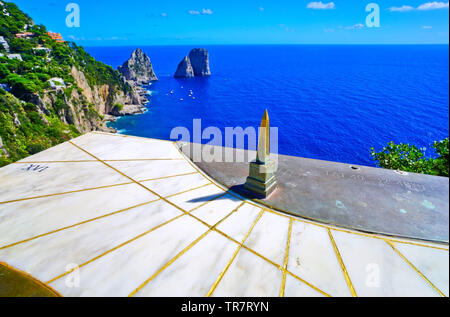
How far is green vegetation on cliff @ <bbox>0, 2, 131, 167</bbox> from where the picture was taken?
5088cm

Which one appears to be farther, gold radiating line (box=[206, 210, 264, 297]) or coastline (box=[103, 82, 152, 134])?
coastline (box=[103, 82, 152, 134])

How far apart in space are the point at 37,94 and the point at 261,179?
71.9m

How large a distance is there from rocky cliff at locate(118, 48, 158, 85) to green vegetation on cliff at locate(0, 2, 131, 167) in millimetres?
67028

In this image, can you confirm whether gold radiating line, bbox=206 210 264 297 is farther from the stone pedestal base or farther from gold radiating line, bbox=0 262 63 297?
gold radiating line, bbox=0 262 63 297

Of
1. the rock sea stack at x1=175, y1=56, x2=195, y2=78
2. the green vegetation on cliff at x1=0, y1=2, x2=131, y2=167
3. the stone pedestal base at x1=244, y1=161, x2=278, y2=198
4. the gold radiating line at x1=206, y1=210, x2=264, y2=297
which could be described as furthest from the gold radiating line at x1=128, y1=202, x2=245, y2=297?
the rock sea stack at x1=175, y1=56, x2=195, y2=78

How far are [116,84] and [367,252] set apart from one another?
117m

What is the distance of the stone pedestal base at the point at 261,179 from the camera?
8.45 m

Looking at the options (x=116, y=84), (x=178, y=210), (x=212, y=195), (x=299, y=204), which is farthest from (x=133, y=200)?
(x=116, y=84)

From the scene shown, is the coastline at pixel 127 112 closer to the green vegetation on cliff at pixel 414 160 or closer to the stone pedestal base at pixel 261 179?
the green vegetation on cliff at pixel 414 160

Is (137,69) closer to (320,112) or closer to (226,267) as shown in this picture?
(320,112)

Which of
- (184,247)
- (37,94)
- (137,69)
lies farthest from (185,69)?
(184,247)

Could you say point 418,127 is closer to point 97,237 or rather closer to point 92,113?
point 97,237

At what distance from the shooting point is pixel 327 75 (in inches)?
7643

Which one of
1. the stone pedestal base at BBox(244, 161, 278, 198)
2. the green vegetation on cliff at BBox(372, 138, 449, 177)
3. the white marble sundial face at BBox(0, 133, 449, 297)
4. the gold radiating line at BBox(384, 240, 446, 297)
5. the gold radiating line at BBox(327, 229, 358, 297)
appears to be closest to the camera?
the gold radiating line at BBox(384, 240, 446, 297)
